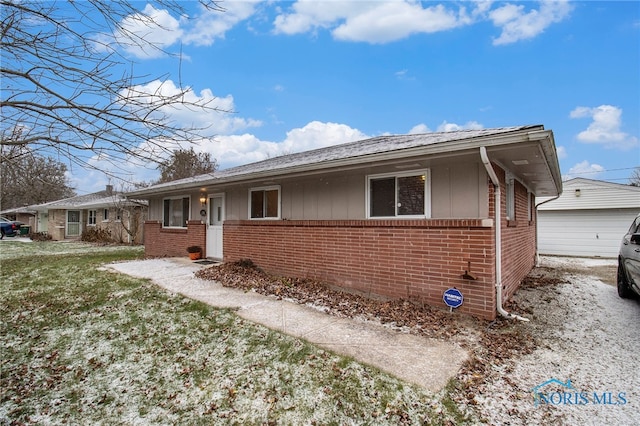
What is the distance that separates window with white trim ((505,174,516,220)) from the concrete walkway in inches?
150

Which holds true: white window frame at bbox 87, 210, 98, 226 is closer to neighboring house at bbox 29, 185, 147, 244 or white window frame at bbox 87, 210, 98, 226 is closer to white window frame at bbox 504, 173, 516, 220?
neighboring house at bbox 29, 185, 147, 244

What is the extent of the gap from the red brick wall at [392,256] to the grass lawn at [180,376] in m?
2.36

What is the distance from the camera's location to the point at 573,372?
321 centimetres

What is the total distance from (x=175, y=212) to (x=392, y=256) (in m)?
9.50

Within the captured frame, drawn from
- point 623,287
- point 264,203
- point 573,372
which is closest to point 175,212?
point 264,203

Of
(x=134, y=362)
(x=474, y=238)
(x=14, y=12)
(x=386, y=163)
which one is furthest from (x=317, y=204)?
(x=14, y=12)

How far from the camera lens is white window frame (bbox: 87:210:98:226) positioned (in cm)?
2208

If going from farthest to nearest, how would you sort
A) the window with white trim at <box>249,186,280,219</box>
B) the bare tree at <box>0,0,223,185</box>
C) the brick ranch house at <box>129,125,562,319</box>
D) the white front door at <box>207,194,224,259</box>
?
the white front door at <box>207,194,224,259</box> → the window with white trim at <box>249,186,280,219</box> → the brick ranch house at <box>129,125,562,319</box> → the bare tree at <box>0,0,223,185</box>

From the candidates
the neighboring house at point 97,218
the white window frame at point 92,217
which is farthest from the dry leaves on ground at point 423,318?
the white window frame at point 92,217

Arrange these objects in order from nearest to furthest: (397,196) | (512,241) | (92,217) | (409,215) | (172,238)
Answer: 1. (409,215)
2. (397,196)
3. (512,241)
4. (172,238)
5. (92,217)

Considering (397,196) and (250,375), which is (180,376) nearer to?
(250,375)

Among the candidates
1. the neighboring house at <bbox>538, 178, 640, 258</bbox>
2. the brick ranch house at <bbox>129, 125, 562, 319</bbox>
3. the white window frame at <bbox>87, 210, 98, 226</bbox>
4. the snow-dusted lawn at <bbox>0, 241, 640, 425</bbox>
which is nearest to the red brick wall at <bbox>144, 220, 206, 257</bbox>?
the brick ranch house at <bbox>129, 125, 562, 319</bbox>

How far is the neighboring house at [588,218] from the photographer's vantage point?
12.5 m

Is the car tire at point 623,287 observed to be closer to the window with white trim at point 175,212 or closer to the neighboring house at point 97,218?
the window with white trim at point 175,212
